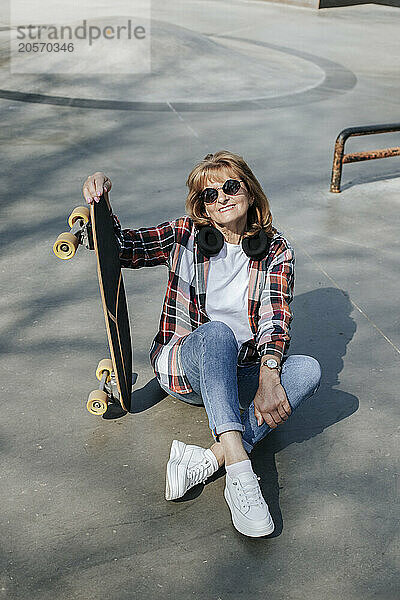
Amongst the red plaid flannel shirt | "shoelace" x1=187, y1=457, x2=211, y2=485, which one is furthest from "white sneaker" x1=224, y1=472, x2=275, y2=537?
the red plaid flannel shirt

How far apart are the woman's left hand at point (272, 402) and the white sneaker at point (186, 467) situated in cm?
26

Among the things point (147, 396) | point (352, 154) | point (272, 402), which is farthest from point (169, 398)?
point (352, 154)

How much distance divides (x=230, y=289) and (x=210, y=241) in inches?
8.2

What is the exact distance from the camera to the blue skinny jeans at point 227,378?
110 inches

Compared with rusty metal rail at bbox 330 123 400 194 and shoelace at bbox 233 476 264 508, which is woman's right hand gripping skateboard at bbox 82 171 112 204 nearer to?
shoelace at bbox 233 476 264 508

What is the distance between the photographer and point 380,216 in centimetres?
602

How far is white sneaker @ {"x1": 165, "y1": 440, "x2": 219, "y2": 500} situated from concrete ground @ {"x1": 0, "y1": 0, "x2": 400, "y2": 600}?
3.0 inches

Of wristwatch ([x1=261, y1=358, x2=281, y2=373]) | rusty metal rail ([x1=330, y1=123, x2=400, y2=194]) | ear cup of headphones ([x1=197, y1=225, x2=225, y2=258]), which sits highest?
ear cup of headphones ([x1=197, y1=225, x2=225, y2=258])

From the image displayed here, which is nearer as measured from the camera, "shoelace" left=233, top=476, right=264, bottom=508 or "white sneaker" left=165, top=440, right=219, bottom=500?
"shoelace" left=233, top=476, right=264, bottom=508

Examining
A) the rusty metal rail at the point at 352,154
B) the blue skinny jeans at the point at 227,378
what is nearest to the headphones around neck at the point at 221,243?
the blue skinny jeans at the point at 227,378

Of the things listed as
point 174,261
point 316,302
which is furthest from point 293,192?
point 174,261


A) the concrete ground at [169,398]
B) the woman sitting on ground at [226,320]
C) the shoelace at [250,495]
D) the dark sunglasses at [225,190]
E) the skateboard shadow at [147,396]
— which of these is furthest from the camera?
the skateboard shadow at [147,396]

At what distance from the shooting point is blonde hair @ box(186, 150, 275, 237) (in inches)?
120

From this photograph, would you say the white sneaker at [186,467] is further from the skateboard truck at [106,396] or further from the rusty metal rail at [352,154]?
the rusty metal rail at [352,154]
